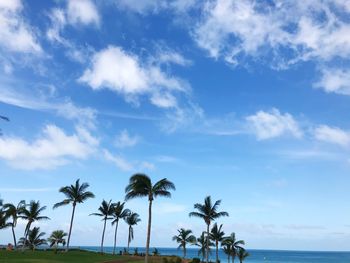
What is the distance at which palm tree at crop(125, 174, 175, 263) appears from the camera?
47.2 meters

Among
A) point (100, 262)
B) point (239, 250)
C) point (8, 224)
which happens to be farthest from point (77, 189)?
point (239, 250)

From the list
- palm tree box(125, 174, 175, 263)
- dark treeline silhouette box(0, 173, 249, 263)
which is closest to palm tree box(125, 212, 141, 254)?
dark treeline silhouette box(0, 173, 249, 263)

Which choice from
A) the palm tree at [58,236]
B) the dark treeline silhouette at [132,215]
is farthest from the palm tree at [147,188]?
the palm tree at [58,236]

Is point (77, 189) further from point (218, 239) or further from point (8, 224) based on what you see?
point (218, 239)

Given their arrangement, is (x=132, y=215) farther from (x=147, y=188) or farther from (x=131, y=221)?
(x=147, y=188)

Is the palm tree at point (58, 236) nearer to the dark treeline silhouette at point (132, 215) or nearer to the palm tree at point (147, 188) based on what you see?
the dark treeline silhouette at point (132, 215)

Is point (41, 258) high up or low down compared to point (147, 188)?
down

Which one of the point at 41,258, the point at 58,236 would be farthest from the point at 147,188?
the point at 58,236

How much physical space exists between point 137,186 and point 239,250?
4156 cm

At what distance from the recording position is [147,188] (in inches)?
1874

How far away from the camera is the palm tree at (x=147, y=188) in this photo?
4722cm

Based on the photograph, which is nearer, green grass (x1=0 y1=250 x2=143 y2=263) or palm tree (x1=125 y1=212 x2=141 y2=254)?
green grass (x1=0 y1=250 x2=143 y2=263)

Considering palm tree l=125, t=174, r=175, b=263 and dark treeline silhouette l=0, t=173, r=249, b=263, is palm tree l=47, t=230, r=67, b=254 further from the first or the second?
palm tree l=125, t=174, r=175, b=263

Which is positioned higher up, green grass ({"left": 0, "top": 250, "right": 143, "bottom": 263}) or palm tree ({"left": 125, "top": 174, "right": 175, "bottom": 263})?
palm tree ({"left": 125, "top": 174, "right": 175, "bottom": 263})
